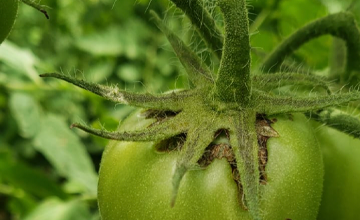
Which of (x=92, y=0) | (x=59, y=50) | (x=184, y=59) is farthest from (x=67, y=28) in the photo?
(x=184, y=59)

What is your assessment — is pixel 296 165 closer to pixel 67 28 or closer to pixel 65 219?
pixel 65 219

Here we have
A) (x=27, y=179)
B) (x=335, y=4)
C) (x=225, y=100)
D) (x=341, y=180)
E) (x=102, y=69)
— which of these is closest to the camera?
(x=225, y=100)

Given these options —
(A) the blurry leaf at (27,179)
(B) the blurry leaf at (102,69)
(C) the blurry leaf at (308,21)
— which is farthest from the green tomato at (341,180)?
(B) the blurry leaf at (102,69)

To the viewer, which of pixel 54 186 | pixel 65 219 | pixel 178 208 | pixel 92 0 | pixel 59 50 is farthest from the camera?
pixel 59 50

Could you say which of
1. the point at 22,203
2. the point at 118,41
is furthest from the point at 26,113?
the point at 118,41

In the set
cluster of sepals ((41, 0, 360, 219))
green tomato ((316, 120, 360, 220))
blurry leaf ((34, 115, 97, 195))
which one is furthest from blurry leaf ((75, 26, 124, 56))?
green tomato ((316, 120, 360, 220))

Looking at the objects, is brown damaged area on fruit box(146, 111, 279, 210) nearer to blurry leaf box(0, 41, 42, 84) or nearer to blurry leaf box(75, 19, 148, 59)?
blurry leaf box(0, 41, 42, 84)

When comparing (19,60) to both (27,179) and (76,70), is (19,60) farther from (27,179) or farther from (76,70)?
(76,70)
